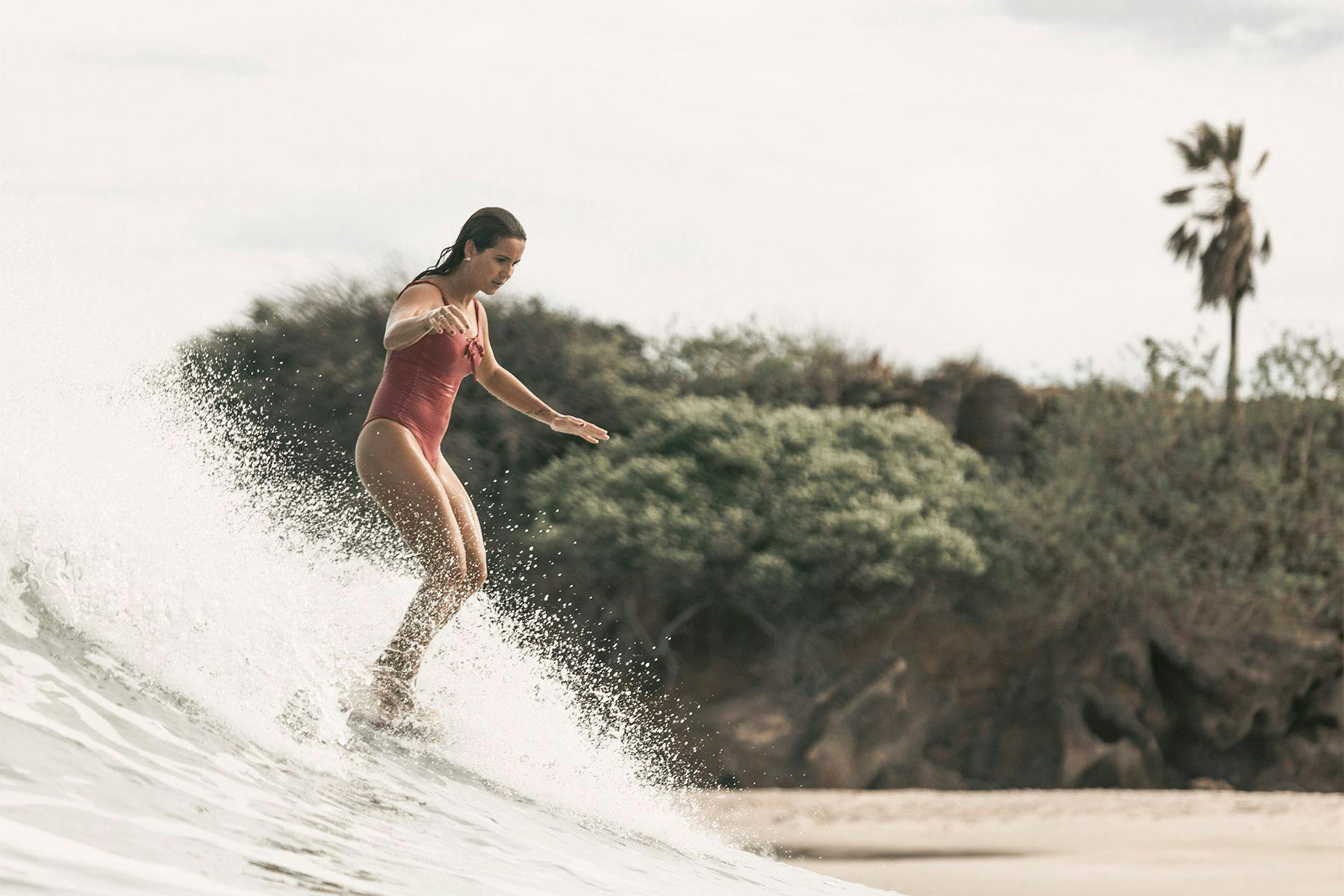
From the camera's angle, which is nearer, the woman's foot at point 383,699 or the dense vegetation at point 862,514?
the woman's foot at point 383,699

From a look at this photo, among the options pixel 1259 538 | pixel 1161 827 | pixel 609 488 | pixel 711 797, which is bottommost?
pixel 711 797

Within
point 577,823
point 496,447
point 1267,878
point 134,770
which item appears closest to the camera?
point 134,770

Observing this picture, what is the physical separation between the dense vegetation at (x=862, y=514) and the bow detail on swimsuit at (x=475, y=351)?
13627 millimetres

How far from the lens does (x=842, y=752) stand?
62.6 feet

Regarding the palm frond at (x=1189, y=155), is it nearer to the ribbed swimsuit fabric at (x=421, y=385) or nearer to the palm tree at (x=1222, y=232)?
the palm tree at (x=1222, y=232)

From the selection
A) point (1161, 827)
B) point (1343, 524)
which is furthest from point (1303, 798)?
point (1343, 524)

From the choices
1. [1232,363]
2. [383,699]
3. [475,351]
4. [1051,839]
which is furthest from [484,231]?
[1232,363]

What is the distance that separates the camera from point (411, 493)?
200 inches

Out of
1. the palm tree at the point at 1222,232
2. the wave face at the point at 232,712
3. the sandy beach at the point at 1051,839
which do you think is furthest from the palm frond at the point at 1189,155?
the wave face at the point at 232,712

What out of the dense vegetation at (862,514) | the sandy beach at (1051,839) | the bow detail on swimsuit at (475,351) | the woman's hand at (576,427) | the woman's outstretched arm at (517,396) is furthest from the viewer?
the dense vegetation at (862,514)

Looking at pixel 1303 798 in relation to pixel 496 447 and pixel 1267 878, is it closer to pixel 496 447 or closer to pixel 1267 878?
pixel 1267 878

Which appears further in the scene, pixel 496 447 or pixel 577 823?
pixel 496 447

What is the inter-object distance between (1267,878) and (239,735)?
7.72 metres

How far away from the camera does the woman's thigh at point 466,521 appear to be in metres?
5.34
